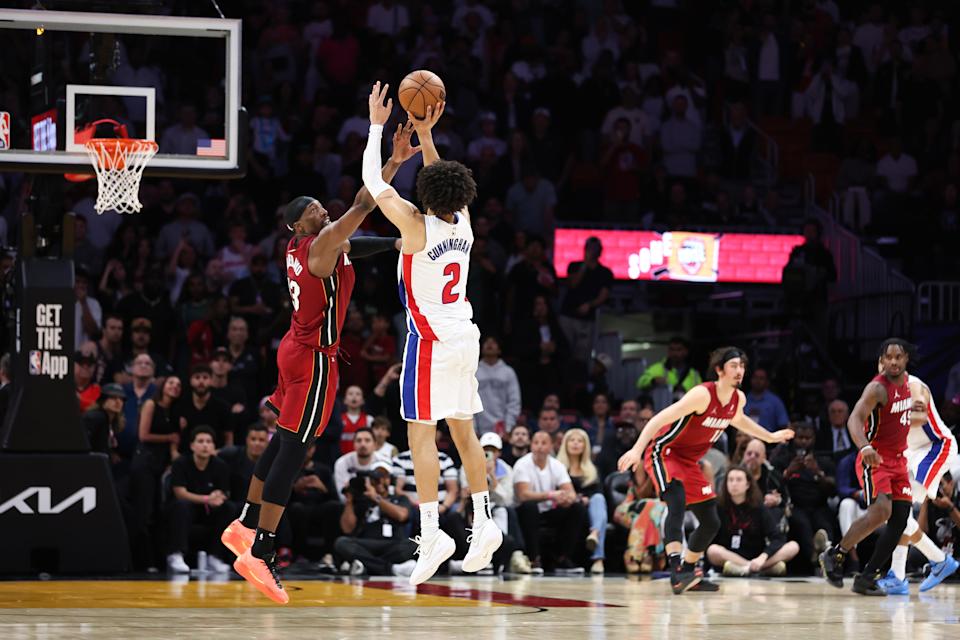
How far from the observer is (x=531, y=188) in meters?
17.0

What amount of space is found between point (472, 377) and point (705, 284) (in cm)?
1038

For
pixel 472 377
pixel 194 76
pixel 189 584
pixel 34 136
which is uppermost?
pixel 194 76

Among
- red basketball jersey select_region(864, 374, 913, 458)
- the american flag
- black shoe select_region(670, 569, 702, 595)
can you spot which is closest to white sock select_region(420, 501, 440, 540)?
black shoe select_region(670, 569, 702, 595)

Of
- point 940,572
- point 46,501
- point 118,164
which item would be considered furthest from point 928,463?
point 46,501

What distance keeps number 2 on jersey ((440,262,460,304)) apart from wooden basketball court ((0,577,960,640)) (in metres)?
1.63

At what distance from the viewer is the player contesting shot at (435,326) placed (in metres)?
7.53

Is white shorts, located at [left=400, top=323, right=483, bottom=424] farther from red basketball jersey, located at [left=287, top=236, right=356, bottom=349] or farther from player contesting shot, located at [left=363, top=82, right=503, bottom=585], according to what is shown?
red basketball jersey, located at [left=287, top=236, right=356, bottom=349]

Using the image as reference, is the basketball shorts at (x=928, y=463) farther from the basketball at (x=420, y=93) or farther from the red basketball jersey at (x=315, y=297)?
the basketball at (x=420, y=93)

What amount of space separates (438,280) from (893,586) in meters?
5.11

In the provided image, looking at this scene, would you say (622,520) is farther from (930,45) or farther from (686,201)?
(930,45)

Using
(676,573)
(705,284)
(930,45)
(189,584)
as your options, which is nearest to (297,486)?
(189,584)

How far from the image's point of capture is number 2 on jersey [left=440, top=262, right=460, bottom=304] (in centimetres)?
760

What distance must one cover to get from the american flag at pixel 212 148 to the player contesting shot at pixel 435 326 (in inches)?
122

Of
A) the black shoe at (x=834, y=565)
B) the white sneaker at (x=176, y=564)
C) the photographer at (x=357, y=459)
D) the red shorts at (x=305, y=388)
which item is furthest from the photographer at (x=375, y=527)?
the red shorts at (x=305, y=388)
